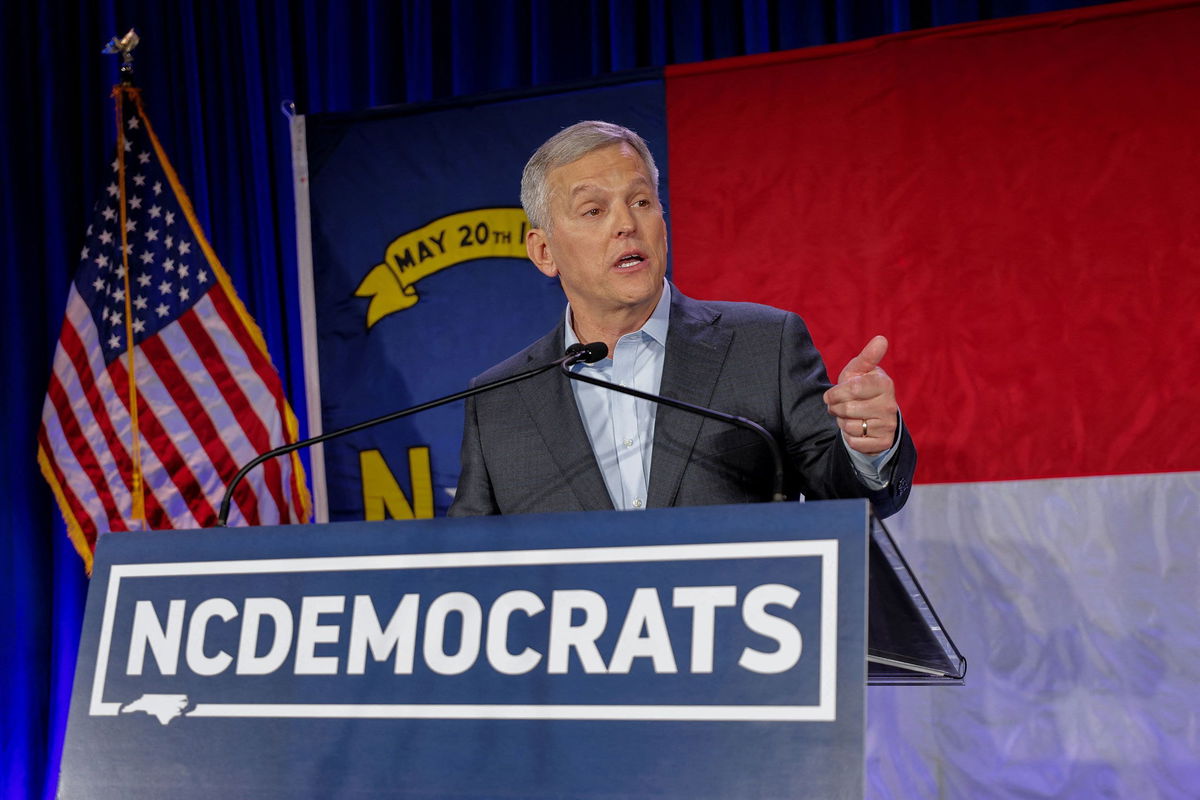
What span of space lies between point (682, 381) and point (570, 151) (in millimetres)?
422

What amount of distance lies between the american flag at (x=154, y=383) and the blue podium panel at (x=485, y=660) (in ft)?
6.78

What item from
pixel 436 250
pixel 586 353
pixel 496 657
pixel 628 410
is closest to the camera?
pixel 496 657

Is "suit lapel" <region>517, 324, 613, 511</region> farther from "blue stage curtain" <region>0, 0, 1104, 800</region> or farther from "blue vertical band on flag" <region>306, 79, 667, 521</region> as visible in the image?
"blue stage curtain" <region>0, 0, 1104, 800</region>

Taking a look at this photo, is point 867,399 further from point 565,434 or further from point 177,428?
point 177,428

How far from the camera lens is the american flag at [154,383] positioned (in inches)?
128

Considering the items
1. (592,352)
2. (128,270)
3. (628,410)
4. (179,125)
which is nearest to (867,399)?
(592,352)

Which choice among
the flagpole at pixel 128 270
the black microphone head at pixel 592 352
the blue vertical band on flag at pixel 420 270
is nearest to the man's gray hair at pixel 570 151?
the black microphone head at pixel 592 352

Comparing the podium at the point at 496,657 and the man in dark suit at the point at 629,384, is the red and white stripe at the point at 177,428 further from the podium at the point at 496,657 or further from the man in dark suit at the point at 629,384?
the podium at the point at 496,657

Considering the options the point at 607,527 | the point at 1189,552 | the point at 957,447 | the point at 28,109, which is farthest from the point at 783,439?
the point at 28,109

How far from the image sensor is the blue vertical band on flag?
3.12 meters

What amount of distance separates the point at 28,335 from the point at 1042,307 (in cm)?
308

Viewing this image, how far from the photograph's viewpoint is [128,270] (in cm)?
335

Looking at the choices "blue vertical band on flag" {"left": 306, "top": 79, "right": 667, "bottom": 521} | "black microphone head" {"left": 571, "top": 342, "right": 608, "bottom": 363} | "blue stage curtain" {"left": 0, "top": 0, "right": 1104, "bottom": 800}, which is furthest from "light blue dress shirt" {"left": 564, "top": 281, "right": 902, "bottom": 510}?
"blue stage curtain" {"left": 0, "top": 0, "right": 1104, "bottom": 800}

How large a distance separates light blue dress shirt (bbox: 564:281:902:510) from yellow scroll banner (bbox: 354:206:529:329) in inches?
52.0
